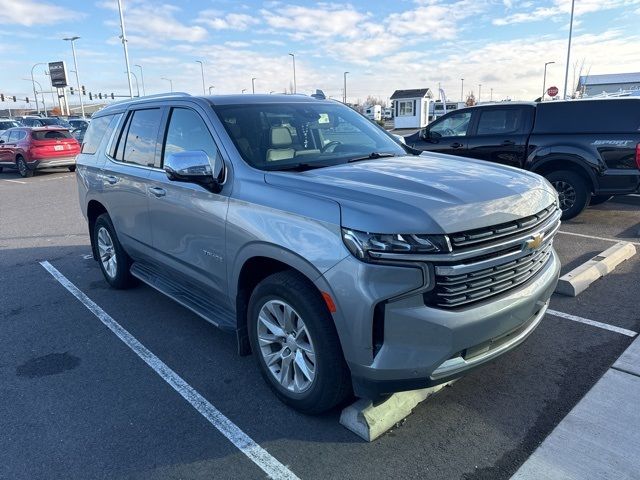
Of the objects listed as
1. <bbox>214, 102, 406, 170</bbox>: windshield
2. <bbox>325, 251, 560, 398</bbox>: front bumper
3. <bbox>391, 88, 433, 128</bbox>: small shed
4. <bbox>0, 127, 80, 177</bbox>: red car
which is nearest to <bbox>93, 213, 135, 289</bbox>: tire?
<bbox>214, 102, 406, 170</bbox>: windshield

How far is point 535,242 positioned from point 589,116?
6016 mm

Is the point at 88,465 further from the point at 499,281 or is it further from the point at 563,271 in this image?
the point at 563,271

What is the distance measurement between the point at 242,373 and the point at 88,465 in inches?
47.4

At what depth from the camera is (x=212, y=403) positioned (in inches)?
131

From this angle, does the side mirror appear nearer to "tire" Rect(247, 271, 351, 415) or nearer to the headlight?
"tire" Rect(247, 271, 351, 415)

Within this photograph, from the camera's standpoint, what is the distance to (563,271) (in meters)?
5.54

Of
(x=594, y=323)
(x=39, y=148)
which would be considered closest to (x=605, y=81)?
(x=39, y=148)

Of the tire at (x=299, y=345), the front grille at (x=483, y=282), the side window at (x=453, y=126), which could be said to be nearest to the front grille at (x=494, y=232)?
the front grille at (x=483, y=282)

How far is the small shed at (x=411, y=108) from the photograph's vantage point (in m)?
43.8

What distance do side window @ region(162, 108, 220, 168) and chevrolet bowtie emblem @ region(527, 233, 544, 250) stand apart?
2134 millimetres

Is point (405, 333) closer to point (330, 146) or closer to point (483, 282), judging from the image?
point (483, 282)

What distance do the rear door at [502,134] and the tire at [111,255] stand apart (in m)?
6.23

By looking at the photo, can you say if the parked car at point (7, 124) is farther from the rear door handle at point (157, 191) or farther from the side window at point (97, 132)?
the rear door handle at point (157, 191)

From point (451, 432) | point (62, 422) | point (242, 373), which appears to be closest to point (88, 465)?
point (62, 422)
